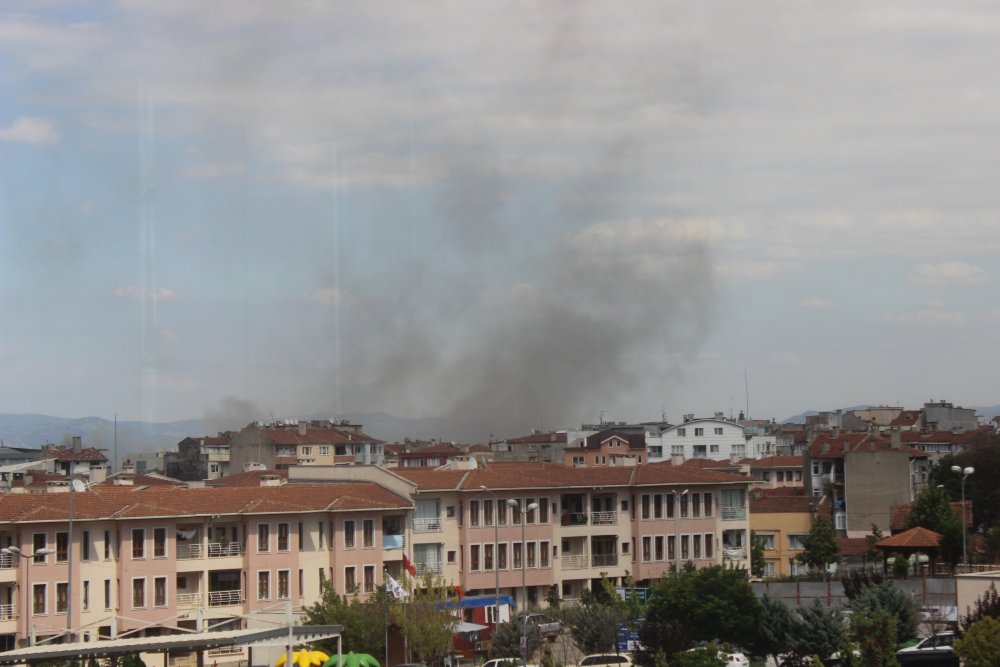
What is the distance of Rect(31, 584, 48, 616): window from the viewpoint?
4616 cm

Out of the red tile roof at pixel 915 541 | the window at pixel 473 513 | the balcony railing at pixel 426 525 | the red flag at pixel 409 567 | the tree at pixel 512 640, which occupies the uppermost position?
the window at pixel 473 513

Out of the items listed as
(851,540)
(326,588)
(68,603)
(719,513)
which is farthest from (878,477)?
(68,603)

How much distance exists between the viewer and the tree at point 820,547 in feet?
238

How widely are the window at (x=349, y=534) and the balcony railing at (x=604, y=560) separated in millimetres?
12448

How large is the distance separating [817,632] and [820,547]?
111ft

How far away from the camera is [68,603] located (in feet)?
151

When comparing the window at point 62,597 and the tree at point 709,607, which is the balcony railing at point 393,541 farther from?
the tree at point 709,607

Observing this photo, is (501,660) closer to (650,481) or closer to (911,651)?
(911,651)

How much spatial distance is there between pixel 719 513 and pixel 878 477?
2394 cm

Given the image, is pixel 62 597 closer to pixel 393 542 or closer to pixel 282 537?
pixel 282 537

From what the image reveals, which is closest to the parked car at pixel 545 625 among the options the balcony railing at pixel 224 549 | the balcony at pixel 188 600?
the balcony railing at pixel 224 549

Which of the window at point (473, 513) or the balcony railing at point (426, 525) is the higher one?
the window at point (473, 513)

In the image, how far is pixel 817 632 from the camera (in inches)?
1564

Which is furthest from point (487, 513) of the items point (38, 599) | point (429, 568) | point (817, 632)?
point (817, 632)
